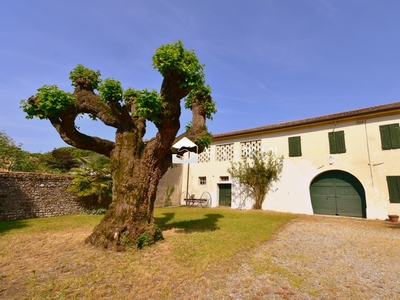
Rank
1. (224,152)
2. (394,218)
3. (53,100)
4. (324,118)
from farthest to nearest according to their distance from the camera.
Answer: (224,152), (324,118), (394,218), (53,100)

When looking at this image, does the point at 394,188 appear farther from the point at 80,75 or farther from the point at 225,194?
the point at 80,75

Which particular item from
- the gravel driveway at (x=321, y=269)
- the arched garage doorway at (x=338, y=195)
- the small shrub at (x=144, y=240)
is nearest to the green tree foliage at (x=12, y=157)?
the small shrub at (x=144, y=240)

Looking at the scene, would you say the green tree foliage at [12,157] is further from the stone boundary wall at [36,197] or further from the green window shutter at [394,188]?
the green window shutter at [394,188]

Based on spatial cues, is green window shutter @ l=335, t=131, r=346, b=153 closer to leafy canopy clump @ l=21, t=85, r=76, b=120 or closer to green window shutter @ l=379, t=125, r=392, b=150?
green window shutter @ l=379, t=125, r=392, b=150

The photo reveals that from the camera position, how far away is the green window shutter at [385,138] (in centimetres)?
1005

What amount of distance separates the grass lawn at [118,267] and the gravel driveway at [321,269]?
0.35 meters

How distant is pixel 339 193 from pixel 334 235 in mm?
5403

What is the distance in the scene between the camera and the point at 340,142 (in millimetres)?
11336

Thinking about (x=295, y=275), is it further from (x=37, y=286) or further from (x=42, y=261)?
(x=42, y=261)

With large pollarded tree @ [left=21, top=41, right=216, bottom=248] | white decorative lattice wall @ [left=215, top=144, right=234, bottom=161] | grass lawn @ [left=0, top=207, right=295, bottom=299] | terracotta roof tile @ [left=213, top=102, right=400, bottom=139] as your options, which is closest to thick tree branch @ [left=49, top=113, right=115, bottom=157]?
large pollarded tree @ [left=21, top=41, right=216, bottom=248]

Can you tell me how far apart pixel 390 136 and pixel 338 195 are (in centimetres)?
362

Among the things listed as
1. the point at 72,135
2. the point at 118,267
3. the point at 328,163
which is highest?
the point at 328,163

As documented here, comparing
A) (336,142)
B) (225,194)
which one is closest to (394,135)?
(336,142)

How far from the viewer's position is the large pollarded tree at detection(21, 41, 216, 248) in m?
5.12
